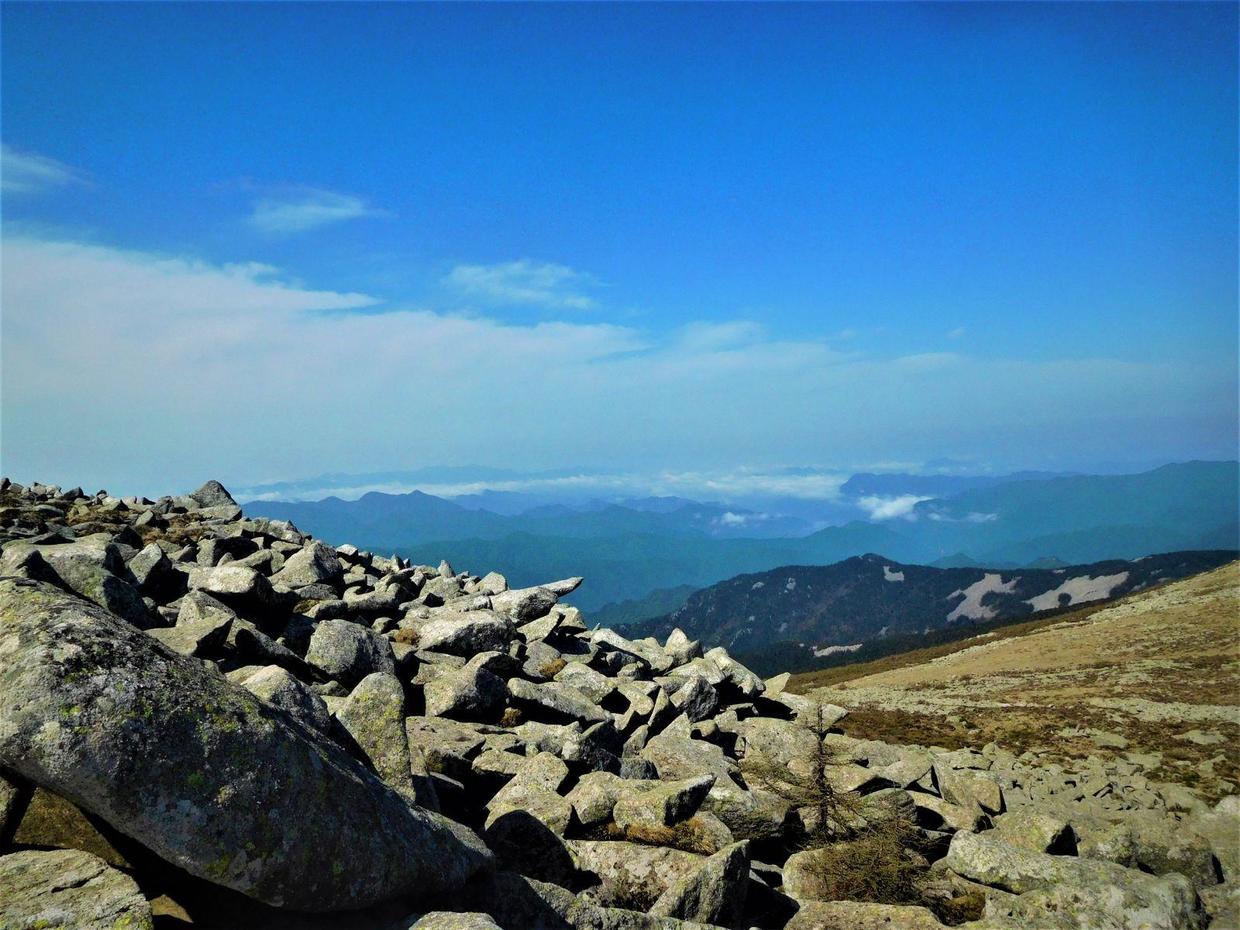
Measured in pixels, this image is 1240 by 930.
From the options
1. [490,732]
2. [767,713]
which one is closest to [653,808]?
[490,732]

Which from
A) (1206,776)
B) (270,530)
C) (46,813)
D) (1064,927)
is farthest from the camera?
(1206,776)

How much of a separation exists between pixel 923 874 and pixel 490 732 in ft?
29.7

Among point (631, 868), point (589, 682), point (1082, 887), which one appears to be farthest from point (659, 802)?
point (589, 682)

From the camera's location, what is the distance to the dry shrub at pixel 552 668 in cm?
2010

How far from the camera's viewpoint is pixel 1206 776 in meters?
38.7

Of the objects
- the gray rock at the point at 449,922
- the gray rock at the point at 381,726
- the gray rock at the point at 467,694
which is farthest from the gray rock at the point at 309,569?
the gray rock at the point at 449,922

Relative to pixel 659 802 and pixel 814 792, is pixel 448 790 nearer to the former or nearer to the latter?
pixel 659 802

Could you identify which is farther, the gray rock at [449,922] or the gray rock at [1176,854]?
the gray rock at [1176,854]

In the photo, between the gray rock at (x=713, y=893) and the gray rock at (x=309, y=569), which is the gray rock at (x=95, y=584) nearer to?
the gray rock at (x=309, y=569)

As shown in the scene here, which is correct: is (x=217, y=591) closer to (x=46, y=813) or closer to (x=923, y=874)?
(x=46, y=813)

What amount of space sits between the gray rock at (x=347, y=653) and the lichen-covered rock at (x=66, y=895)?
28.7ft

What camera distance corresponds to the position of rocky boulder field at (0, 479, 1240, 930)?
230 inches

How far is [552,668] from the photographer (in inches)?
804

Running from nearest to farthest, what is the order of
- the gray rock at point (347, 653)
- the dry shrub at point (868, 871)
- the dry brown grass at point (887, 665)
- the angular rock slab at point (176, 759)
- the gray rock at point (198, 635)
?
1. the angular rock slab at point (176, 759)
2. the dry shrub at point (868, 871)
3. the gray rock at point (198, 635)
4. the gray rock at point (347, 653)
5. the dry brown grass at point (887, 665)
